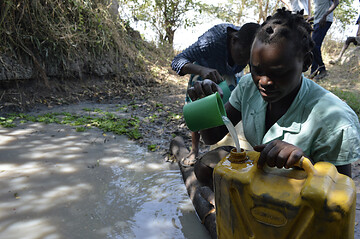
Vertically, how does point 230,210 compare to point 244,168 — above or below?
below

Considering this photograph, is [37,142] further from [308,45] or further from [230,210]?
[308,45]

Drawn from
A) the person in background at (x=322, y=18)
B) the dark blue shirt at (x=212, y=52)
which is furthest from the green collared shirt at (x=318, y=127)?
the person in background at (x=322, y=18)

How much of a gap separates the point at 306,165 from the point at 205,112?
478 millimetres

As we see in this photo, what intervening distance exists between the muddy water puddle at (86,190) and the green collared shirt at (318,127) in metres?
0.85

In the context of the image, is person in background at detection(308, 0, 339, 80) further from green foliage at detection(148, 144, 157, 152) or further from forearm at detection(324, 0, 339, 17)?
green foliage at detection(148, 144, 157, 152)

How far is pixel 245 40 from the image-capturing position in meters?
2.25

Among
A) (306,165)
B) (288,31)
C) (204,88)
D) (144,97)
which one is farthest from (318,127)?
(144,97)

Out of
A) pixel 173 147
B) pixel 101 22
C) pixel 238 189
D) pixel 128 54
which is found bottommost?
pixel 173 147

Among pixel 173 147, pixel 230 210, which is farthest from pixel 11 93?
pixel 230 210

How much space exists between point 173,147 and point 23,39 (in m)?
3.21

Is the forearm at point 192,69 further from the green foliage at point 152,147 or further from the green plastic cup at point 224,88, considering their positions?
the green foliage at point 152,147

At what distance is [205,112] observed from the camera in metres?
1.27

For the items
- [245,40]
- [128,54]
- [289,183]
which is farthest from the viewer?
[128,54]

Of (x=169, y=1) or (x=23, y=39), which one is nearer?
(x=23, y=39)
